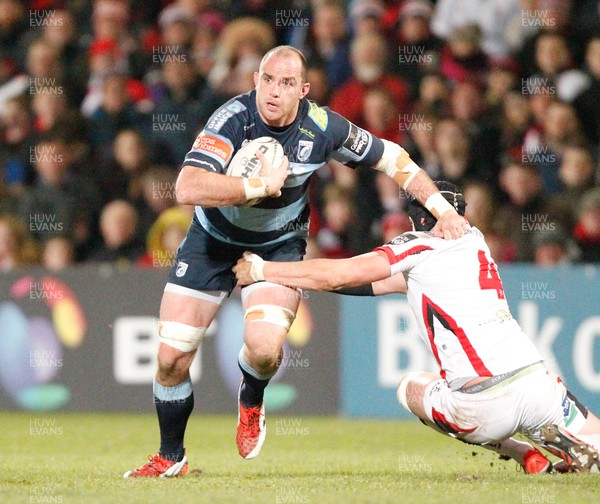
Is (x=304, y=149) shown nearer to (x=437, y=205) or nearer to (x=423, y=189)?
(x=423, y=189)

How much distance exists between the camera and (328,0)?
1295 centimetres

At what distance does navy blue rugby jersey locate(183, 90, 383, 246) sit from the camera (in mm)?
7082

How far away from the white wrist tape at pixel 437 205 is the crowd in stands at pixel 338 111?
4.18 meters

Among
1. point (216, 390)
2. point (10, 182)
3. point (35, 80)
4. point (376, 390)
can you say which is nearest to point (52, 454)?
point (216, 390)

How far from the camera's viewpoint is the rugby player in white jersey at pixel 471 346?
650cm

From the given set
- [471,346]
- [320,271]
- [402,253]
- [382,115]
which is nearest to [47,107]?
[382,115]

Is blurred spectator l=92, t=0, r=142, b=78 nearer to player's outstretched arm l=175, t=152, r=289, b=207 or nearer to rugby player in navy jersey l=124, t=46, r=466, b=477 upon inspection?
rugby player in navy jersey l=124, t=46, r=466, b=477

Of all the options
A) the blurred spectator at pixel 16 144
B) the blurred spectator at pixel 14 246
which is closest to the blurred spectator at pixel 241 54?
the blurred spectator at pixel 16 144

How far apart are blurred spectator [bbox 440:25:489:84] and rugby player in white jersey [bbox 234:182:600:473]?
5.79 m

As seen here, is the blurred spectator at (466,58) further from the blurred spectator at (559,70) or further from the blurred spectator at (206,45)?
the blurred spectator at (206,45)

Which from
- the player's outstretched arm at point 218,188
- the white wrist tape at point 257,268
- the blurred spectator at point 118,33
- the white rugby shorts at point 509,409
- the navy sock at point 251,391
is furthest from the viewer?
the blurred spectator at point 118,33

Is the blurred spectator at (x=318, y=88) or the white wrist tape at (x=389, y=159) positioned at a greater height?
the blurred spectator at (x=318, y=88)

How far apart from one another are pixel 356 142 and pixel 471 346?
1.58 m

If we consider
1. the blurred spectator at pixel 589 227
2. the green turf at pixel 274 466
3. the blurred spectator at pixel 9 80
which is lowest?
the green turf at pixel 274 466
